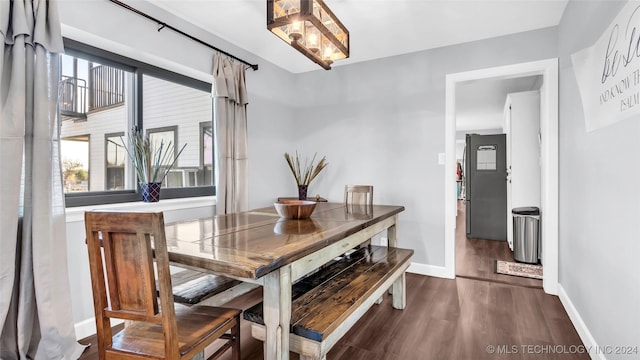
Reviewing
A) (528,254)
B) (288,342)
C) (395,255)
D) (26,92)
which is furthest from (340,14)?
(528,254)

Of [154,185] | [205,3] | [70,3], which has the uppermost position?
[205,3]

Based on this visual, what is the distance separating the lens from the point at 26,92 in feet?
5.78

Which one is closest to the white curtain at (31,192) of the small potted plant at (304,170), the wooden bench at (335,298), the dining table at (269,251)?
the dining table at (269,251)

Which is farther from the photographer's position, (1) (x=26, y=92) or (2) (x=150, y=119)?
(2) (x=150, y=119)

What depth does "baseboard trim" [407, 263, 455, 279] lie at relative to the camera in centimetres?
330

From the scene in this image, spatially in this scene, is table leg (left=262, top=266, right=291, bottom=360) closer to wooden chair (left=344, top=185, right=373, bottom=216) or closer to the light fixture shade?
the light fixture shade

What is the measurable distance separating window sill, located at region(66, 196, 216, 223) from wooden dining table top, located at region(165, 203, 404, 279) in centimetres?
72

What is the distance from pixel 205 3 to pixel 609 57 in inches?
104

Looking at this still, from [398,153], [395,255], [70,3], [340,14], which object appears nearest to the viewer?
[70,3]

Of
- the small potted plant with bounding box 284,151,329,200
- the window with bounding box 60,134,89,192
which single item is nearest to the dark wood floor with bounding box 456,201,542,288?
the small potted plant with bounding box 284,151,329,200

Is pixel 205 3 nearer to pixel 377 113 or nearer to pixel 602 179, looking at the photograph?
pixel 377 113

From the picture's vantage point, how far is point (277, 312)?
4.25 ft

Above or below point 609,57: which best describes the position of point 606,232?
below

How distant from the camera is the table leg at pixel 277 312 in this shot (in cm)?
129
